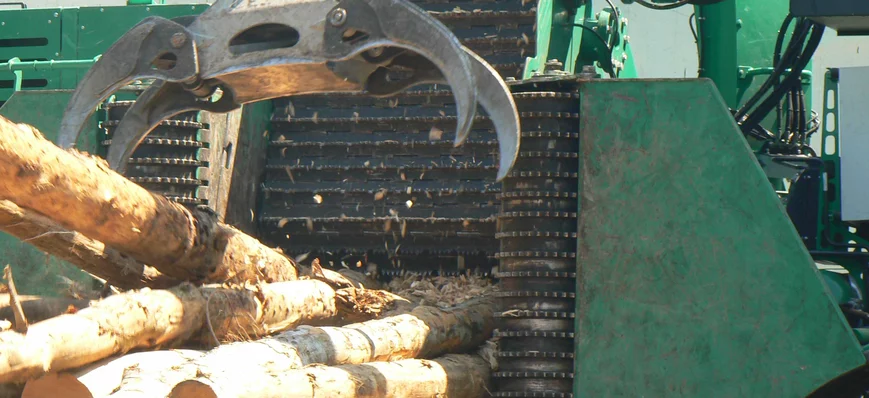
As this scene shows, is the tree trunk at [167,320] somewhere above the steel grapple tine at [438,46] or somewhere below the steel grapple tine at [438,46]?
below

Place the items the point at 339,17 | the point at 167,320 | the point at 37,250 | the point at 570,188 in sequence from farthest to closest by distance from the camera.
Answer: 1. the point at 37,250
2. the point at 570,188
3. the point at 339,17
4. the point at 167,320

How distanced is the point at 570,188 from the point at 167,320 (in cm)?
172

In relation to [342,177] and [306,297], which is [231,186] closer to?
[342,177]

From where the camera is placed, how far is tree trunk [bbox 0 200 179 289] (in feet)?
13.0

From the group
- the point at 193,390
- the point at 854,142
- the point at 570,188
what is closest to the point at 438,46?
the point at 570,188

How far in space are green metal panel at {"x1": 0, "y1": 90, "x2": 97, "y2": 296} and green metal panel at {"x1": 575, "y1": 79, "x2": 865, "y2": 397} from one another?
2.57 metres

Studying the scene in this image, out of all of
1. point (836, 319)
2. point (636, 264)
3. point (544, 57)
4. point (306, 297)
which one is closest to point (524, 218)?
point (636, 264)

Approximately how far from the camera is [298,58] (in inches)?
173

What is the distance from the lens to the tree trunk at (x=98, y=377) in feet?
11.1

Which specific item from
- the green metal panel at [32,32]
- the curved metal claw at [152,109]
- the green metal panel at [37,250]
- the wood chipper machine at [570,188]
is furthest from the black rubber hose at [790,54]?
the green metal panel at [32,32]

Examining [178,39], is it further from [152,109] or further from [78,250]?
[78,250]

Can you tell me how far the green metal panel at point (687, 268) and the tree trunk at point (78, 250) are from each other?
1.67 metres

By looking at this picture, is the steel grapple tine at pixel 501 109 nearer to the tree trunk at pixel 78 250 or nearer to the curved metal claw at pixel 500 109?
the curved metal claw at pixel 500 109

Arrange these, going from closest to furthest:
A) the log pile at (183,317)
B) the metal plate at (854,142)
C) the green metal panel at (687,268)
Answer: the log pile at (183,317), the green metal panel at (687,268), the metal plate at (854,142)
